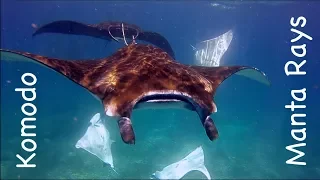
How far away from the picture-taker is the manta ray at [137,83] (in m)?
3.81

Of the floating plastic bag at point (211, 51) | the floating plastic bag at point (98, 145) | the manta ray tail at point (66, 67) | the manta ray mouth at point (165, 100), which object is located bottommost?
the floating plastic bag at point (98, 145)

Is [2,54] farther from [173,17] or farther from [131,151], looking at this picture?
[173,17]

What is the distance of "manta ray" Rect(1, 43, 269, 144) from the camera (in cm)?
381

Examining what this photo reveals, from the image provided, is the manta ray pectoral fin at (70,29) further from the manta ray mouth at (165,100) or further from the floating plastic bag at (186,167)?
the manta ray mouth at (165,100)

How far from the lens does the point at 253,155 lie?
16.3 meters

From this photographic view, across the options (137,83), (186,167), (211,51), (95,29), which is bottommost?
(186,167)

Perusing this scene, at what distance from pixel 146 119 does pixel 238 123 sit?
8.38 meters

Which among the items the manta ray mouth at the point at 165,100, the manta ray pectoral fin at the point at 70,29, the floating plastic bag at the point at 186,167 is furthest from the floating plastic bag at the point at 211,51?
the manta ray mouth at the point at 165,100

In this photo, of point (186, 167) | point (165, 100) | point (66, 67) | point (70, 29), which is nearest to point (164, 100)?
point (165, 100)

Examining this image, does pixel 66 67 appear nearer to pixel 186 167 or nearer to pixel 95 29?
pixel 95 29

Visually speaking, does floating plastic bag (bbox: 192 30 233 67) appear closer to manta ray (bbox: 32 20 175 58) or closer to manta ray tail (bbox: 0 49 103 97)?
manta ray (bbox: 32 20 175 58)

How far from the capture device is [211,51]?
1462cm

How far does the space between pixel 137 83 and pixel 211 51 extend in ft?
36.3

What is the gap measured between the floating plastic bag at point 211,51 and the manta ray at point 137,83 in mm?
8923
